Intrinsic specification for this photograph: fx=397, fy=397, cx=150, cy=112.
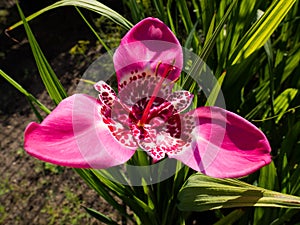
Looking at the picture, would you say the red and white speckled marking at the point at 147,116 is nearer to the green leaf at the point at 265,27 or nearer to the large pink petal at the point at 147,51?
the large pink petal at the point at 147,51

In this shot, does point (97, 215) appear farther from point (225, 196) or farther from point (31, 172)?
point (31, 172)

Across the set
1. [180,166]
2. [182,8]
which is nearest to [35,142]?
[180,166]

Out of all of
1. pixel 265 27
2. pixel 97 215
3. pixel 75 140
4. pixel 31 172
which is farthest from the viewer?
pixel 31 172

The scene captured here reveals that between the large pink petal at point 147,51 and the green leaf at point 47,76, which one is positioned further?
the green leaf at point 47,76

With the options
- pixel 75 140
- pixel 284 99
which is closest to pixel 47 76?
pixel 75 140

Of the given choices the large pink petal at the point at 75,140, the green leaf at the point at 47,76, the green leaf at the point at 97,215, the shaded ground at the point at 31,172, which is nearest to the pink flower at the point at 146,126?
the large pink petal at the point at 75,140

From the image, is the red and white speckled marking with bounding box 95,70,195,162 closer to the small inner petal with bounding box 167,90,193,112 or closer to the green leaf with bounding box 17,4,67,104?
the small inner petal with bounding box 167,90,193,112

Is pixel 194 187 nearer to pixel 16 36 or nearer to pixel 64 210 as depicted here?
pixel 64 210

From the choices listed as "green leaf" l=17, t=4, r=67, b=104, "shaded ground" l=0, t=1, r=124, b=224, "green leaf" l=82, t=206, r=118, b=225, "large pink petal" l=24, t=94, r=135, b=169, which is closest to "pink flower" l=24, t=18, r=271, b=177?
"large pink petal" l=24, t=94, r=135, b=169
